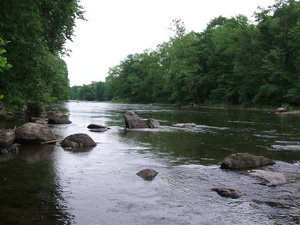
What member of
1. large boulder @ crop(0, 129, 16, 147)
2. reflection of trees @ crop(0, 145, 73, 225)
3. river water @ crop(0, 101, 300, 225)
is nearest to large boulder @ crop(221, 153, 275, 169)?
river water @ crop(0, 101, 300, 225)

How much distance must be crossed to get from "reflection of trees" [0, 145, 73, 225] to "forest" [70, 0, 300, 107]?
4328 centimetres

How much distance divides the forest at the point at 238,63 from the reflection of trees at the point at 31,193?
1704 inches

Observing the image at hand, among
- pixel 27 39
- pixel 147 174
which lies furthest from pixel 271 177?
pixel 27 39

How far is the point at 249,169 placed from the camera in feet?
29.6

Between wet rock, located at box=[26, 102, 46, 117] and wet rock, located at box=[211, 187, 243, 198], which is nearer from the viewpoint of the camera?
wet rock, located at box=[211, 187, 243, 198]

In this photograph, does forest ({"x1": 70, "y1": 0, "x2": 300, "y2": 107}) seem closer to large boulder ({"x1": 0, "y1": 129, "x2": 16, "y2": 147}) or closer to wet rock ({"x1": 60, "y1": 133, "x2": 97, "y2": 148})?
wet rock ({"x1": 60, "y1": 133, "x2": 97, "y2": 148})

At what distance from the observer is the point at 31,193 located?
21.3 feet

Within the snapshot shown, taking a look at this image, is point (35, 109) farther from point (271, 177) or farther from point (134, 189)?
point (271, 177)

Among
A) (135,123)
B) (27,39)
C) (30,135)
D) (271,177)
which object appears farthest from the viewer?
(135,123)

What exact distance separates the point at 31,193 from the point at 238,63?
52.6 m

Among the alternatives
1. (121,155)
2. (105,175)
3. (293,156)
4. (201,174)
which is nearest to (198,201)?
(201,174)

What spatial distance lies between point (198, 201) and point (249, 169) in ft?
11.3

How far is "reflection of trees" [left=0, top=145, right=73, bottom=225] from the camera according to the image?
5.24 metres

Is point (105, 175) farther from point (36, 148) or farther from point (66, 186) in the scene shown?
point (36, 148)
